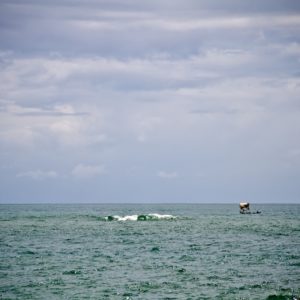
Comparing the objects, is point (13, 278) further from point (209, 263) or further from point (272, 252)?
point (272, 252)

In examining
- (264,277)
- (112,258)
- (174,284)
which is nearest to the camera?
(174,284)

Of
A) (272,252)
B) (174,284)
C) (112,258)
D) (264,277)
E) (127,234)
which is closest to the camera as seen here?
(174,284)

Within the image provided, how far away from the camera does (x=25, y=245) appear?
5647 cm

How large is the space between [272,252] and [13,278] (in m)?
24.4

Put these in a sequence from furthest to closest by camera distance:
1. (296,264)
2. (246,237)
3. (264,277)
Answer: (246,237) < (296,264) < (264,277)

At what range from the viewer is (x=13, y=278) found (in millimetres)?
36031

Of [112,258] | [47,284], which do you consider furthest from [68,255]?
[47,284]

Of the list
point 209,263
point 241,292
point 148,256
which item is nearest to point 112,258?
point 148,256

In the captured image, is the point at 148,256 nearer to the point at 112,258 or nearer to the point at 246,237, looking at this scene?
the point at 112,258

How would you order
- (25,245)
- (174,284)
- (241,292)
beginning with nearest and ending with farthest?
(241,292), (174,284), (25,245)

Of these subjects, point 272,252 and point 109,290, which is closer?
point 109,290

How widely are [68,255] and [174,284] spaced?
54.4ft

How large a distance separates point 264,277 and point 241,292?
5491mm

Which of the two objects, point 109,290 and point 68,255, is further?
point 68,255
